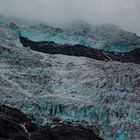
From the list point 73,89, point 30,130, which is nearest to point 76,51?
point 73,89

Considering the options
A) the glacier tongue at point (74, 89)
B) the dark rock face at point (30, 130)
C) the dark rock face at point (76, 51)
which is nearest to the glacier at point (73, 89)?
the glacier tongue at point (74, 89)

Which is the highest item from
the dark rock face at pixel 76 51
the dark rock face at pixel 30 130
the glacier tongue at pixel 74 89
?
the dark rock face at pixel 76 51

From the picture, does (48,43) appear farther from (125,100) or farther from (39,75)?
(125,100)

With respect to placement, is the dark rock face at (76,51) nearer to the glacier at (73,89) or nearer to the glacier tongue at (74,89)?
the glacier at (73,89)

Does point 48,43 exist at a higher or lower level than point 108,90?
higher

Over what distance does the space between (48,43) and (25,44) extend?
25.3 feet

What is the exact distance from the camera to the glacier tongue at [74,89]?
8875 cm

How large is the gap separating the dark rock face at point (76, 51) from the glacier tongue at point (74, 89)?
14.0m

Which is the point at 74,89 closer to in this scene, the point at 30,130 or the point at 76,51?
the point at 30,130

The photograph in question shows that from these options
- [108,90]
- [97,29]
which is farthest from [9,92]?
[97,29]

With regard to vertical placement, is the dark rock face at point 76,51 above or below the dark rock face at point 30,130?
above

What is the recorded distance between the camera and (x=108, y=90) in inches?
3752

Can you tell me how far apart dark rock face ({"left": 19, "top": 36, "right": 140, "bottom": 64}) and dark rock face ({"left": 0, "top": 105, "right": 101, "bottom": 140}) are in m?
40.1

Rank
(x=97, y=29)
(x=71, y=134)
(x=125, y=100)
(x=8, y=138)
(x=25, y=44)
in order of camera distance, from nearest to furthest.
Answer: (x=8, y=138) < (x=71, y=134) < (x=125, y=100) < (x=25, y=44) < (x=97, y=29)
